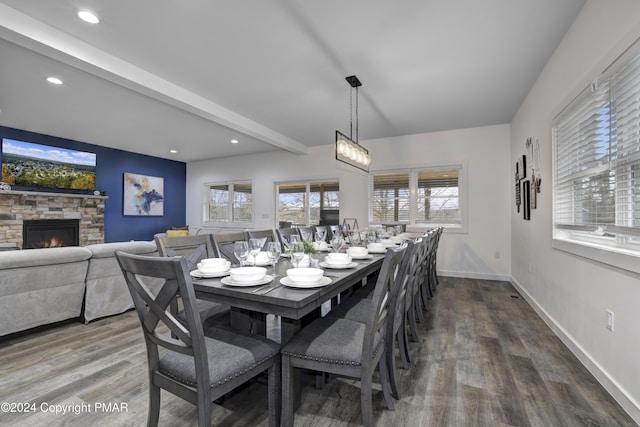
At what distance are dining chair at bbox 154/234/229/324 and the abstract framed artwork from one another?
6108 mm

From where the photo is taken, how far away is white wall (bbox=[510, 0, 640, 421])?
5.74ft

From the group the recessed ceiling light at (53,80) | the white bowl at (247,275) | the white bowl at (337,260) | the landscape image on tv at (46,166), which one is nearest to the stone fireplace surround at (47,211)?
the landscape image on tv at (46,166)

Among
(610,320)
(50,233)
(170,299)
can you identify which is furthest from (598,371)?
(50,233)

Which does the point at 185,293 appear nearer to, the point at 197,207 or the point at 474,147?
the point at 474,147

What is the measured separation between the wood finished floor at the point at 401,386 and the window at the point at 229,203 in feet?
16.5

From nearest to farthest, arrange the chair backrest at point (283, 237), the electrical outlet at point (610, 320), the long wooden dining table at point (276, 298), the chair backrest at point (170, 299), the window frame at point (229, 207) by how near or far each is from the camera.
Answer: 1. the chair backrest at point (170, 299)
2. the long wooden dining table at point (276, 298)
3. the electrical outlet at point (610, 320)
4. the chair backrest at point (283, 237)
5. the window frame at point (229, 207)

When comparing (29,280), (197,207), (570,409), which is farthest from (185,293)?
(197,207)

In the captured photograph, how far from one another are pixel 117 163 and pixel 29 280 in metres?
5.11

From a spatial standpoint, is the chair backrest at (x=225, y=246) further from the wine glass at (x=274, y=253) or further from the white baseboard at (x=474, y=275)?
the white baseboard at (x=474, y=275)

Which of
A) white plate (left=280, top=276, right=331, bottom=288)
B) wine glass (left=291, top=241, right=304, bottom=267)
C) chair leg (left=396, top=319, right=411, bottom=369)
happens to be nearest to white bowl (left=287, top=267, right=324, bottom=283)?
white plate (left=280, top=276, right=331, bottom=288)

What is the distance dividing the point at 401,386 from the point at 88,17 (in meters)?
3.70

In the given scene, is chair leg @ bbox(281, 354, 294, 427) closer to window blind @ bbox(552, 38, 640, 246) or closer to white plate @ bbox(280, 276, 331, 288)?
white plate @ bbox(280, 276, 331, 288)

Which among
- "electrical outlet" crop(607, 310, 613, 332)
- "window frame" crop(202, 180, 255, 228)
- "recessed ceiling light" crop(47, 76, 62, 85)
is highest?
"recessed ceiling light" crop(47, 76, 62, 85)

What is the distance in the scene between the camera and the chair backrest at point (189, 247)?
1.93 metres
